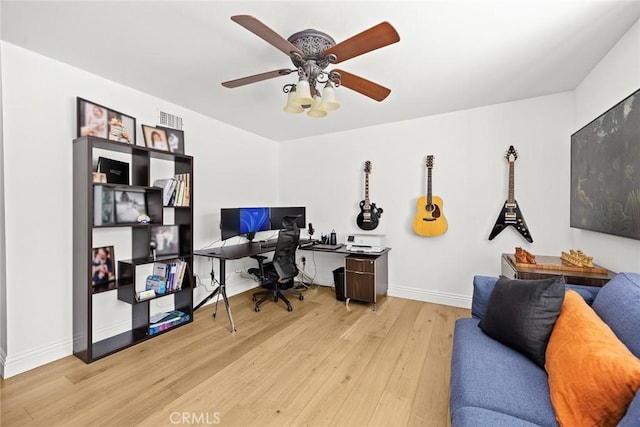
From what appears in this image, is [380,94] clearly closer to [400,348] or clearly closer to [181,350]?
[400,348]

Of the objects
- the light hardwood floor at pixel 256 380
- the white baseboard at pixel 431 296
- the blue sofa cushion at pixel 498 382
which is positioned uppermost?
the blue sofa cushion at pixel 498 382

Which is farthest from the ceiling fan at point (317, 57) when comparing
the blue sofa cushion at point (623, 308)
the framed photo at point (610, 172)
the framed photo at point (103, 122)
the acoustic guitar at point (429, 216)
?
the acoustic guitar at point (429, 216)

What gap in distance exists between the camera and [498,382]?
128 centimetres

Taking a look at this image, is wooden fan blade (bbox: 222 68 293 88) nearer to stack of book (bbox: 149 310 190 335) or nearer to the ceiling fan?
the ceiling fan

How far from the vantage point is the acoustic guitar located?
11.1ft

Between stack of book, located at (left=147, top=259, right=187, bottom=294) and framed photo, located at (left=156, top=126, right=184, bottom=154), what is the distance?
3.99 ft

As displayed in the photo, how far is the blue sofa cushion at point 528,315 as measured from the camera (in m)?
1.43

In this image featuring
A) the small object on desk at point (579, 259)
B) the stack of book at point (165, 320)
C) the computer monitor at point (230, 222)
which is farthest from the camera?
the computer monitor at point (230, 222)

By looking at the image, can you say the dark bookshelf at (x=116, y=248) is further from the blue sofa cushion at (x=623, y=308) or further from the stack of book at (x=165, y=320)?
the blue sofa cushion at (x=623, y=308)

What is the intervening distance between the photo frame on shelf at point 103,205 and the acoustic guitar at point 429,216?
10.8 feet

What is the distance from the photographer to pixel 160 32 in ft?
5.98

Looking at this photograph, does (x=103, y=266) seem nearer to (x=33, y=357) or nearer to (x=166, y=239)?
(x=166, y=239)

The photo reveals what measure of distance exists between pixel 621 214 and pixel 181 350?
3.50 metres

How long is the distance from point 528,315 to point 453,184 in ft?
7.14
